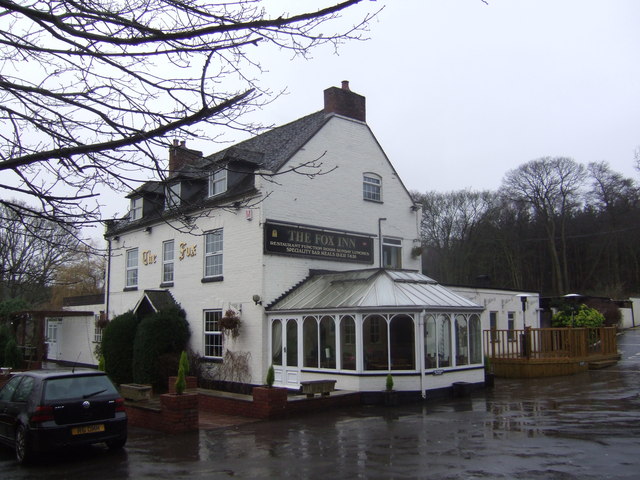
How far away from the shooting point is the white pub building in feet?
54.2

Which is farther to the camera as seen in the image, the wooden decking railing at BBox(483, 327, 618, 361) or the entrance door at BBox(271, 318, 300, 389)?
the wooden decking railing at BBox(483, 327, 618, 361)

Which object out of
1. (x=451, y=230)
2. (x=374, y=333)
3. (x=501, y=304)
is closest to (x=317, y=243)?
(x=374, y=333)

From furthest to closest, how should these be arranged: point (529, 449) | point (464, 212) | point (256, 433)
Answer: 1. point (464, 212)
2. point (256, 433)
3. point (529, 449)

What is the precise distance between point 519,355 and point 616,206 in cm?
4697

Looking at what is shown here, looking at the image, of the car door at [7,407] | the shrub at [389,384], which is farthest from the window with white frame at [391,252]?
the car door at [7,407]

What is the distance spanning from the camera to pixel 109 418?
10.2 meters

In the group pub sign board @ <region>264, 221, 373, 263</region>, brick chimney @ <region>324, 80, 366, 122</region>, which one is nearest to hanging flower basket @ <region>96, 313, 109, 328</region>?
pub sign board @ <region>264, 221, 373, 263</region>

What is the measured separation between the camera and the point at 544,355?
22.7 m

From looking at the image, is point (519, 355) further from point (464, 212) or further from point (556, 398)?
point (464, 212)

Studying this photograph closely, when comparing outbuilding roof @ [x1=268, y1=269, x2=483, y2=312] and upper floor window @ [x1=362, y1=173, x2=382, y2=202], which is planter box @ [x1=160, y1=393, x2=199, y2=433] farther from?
upper floor window @ [x1=362, y1=173, x2=382, y2=202]

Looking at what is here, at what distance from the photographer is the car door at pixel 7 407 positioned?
1029 centimetres

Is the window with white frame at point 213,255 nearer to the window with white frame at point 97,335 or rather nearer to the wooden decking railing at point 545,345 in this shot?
the window with white frame at point 97,335

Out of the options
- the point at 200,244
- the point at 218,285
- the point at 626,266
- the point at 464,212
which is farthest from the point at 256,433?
the point at 626,266

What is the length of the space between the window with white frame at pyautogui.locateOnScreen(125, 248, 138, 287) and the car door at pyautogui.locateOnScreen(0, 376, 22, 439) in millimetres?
15514
